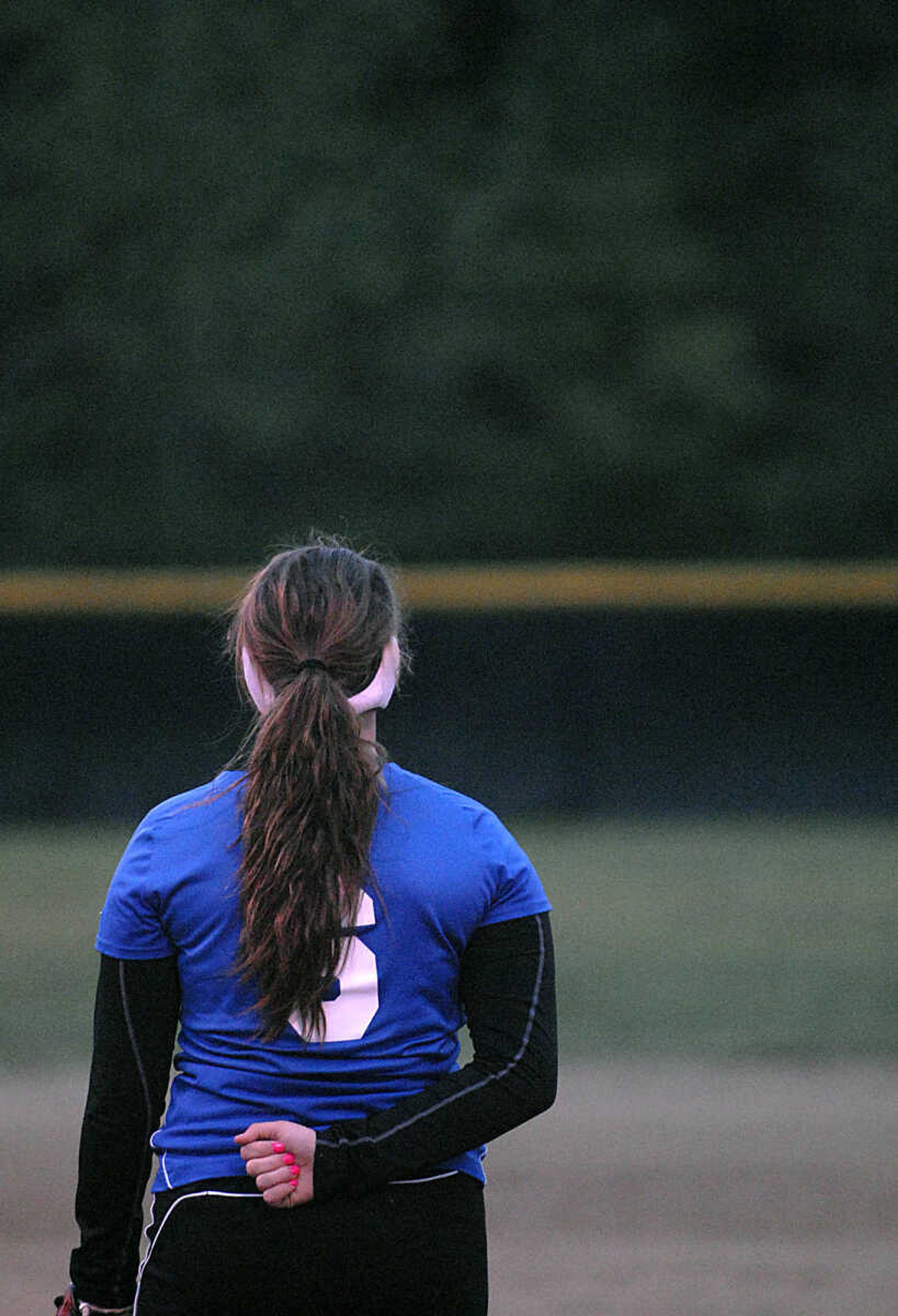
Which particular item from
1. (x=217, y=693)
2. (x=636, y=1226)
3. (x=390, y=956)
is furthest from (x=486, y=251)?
(x=390, y=956)

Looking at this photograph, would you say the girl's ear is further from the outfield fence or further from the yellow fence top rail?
the yellow fence top rail

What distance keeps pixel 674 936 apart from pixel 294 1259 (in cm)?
510

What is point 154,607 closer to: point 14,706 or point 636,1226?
point 14,706

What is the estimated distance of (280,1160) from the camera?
4.91ft

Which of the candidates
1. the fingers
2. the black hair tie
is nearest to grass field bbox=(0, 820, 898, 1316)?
the fingers

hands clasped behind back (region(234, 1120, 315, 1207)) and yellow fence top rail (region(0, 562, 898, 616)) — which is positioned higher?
yellow fence top rail (region(0, 562, 898, 616))

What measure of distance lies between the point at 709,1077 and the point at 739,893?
2724 mm

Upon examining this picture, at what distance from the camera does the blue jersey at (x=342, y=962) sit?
1521 millimetres

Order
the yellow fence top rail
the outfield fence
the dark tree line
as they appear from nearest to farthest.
→ the outfield fence
the yellow fence top rail
the dark tree line

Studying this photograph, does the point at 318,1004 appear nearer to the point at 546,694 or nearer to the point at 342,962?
the point at 342,962

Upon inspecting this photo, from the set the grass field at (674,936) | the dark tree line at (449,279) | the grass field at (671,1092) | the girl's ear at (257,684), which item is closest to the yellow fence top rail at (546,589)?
the dark tree line at (449,279)

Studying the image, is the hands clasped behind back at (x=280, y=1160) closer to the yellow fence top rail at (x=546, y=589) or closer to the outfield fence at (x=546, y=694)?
the outfield fence at (x=546, y=694)

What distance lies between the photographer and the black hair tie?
1.58 m

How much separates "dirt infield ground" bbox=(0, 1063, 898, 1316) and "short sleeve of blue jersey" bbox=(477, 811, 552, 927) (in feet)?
5.94
